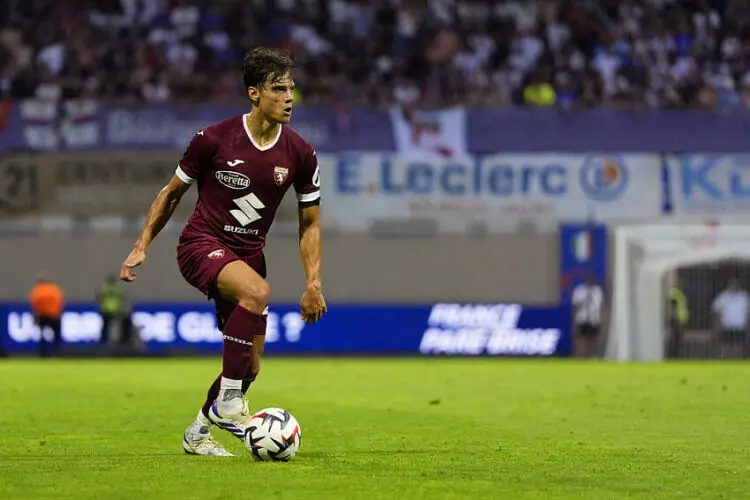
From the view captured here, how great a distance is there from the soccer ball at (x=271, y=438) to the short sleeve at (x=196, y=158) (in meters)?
1.51

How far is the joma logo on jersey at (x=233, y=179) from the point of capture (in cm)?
888

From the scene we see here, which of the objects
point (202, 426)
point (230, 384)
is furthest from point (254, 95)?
point (202, 426)

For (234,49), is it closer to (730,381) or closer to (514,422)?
(730,381)

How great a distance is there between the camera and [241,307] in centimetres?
851

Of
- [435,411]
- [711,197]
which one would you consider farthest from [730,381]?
[711,197]

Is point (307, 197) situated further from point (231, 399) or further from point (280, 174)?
point (231, 399)

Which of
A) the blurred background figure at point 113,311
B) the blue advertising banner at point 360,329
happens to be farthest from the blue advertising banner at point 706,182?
the blurred background figure at point 113,311

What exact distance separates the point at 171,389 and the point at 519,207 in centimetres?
1334

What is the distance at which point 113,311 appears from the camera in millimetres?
28906

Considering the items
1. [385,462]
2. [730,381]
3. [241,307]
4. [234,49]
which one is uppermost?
[234,49]

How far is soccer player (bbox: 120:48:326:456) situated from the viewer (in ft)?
28.7

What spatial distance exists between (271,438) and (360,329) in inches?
841

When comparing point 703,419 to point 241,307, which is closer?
point 241,307

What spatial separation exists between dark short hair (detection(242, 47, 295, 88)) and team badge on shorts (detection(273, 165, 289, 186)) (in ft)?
1.66
